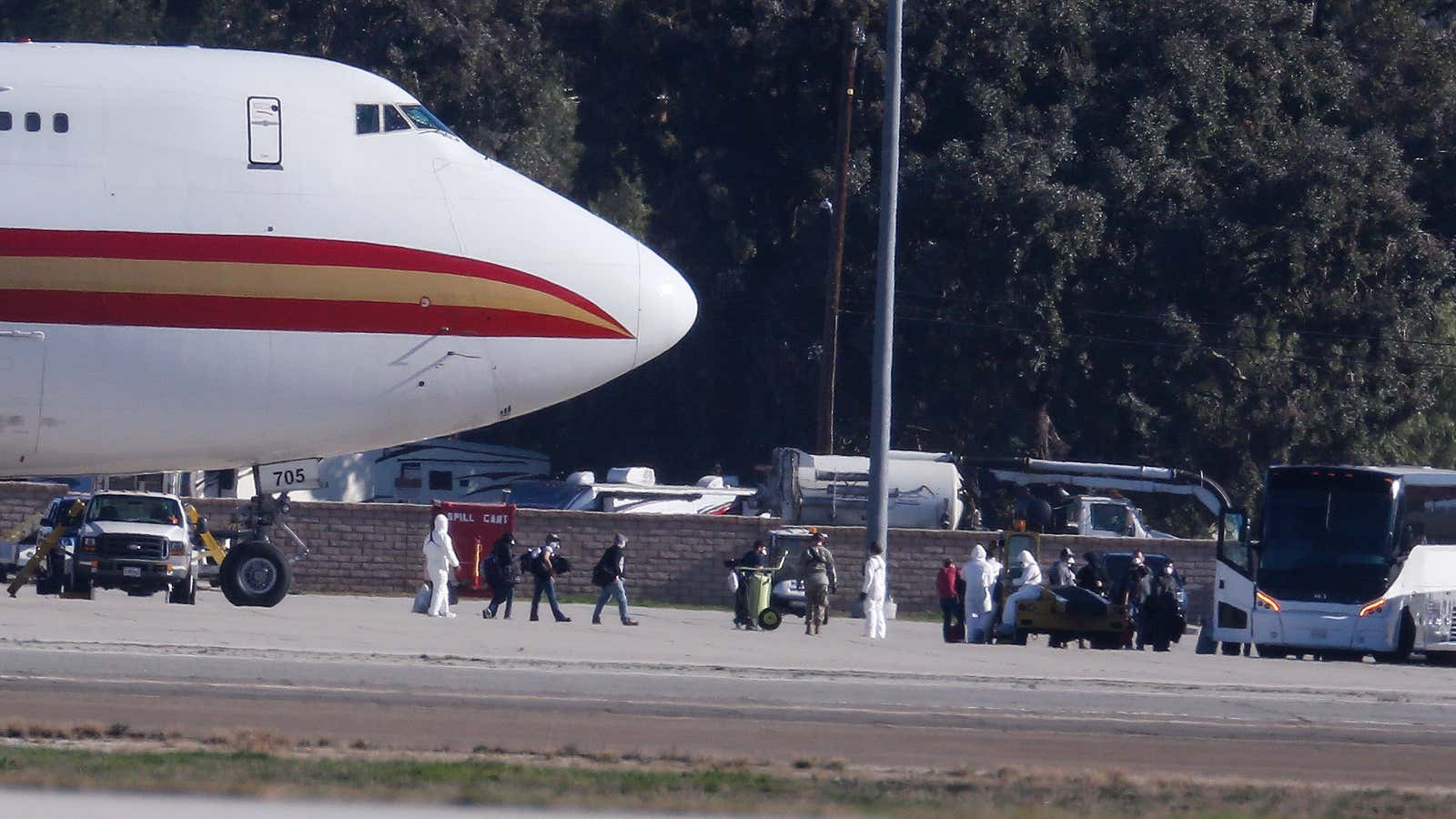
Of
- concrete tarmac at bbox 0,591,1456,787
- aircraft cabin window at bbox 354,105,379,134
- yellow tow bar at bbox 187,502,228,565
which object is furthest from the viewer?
yellow tow bar at bbox 187,502,228,565

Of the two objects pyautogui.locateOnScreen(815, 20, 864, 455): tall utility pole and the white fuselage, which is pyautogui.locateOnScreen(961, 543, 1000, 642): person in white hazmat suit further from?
pyautogui.locateOnScreen(815, 20, 864, 455): tall utility pole

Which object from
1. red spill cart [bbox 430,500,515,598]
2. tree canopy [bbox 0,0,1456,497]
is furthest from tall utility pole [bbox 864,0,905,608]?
tree canopy [bbox 0,0,1456,497]

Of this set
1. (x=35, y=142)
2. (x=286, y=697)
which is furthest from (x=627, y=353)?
(x=35, y=142)

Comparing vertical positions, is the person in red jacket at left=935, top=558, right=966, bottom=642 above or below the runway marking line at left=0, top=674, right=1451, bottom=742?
above

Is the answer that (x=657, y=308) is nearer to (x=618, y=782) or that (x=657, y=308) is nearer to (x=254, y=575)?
(x=254, y=575)

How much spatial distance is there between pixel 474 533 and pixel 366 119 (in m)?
17.7

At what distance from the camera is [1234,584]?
2789 centimetres

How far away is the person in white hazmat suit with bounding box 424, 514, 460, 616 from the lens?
971 inches

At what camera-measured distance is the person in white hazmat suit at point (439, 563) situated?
24.7 meters

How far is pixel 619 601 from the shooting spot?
1048 inches

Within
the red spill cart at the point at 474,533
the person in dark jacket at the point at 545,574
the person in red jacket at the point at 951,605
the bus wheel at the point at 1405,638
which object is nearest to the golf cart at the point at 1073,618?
the person in red jacket at the point at 951,605

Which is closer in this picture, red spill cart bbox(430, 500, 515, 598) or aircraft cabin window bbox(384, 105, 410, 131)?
aircraft cabin window bbox(384, 105, 410, 131)

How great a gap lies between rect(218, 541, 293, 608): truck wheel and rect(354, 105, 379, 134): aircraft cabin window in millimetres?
5087

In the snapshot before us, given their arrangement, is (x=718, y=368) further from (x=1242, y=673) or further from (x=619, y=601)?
(x=1242, y=673)
